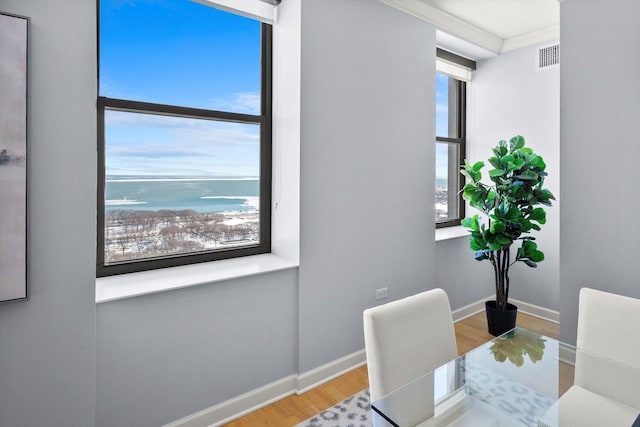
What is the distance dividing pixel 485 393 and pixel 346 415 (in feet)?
2.95

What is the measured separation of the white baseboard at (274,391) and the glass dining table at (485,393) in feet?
0.57

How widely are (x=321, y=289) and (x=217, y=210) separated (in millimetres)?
845

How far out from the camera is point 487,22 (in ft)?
10.4

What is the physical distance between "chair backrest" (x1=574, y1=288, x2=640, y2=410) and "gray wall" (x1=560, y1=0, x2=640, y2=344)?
2.79 ft

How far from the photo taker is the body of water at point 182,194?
1.92m

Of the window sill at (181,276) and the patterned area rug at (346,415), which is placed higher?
the window sill at (181,276)

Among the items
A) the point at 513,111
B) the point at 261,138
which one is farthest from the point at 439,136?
the point at 261,138

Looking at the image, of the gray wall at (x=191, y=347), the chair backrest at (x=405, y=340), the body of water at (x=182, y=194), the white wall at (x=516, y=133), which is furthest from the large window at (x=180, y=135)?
the white wall at (x=516, y=133)

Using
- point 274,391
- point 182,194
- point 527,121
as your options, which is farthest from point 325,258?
point 527,121

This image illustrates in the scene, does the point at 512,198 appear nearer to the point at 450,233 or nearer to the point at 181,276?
the point at 450,233

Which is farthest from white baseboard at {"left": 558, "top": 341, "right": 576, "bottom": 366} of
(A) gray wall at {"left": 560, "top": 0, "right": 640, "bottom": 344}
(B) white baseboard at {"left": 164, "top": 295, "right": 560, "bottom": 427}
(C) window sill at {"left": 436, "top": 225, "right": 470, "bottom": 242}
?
(C) window sill at {"left": 436, "top": 225, "right": 470, "bottom": 242}

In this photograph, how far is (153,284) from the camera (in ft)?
5.79

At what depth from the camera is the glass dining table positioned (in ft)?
3.98

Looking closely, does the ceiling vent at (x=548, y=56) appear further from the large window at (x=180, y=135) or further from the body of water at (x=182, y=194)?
the body of water at (x=182, y=194)
